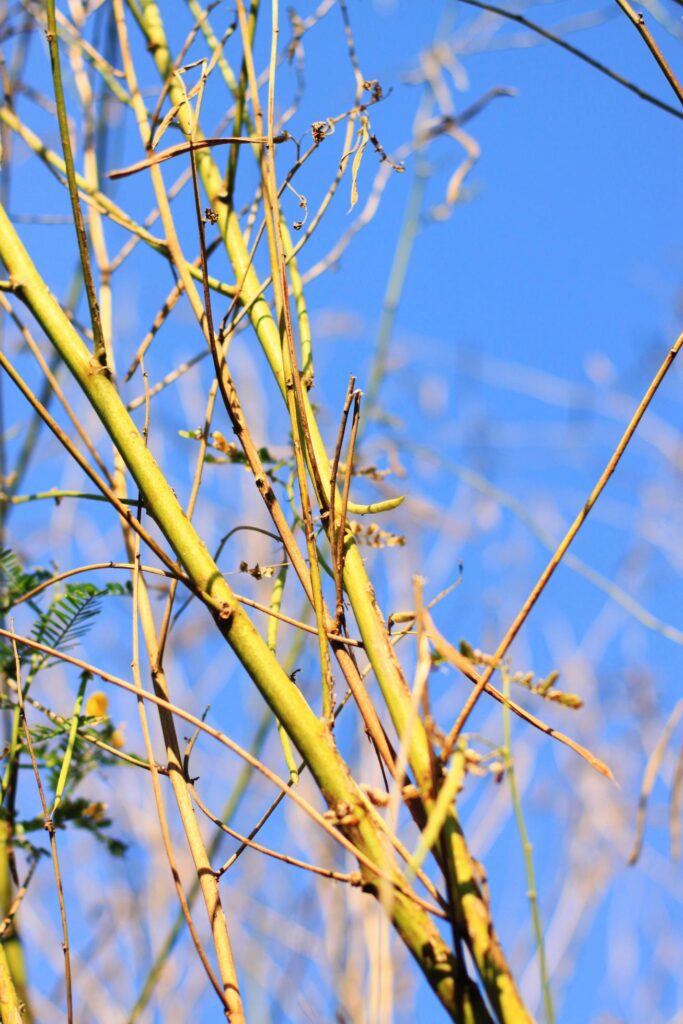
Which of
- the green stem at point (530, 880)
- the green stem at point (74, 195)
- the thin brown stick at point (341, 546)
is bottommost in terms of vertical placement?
the green stem at point (530, 880)

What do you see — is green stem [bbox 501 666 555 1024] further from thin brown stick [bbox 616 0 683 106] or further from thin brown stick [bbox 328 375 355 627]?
thin brown stick [bbox 616 0 683 106]

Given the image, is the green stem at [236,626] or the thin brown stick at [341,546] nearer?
the green stem at [236,626]

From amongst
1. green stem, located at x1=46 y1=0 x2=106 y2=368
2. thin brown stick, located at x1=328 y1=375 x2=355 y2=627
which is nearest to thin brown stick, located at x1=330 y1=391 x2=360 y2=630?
thin brown stick, located at x1=328 y1=375 x2=355 y2=627

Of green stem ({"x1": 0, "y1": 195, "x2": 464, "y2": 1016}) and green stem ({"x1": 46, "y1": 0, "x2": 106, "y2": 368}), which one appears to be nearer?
green stem ({"x1": 0, "y1": 195, "x2": 464, "y2": 1016})

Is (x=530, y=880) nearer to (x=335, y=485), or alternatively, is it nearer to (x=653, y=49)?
(x=335, y=485)

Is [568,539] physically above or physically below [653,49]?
below

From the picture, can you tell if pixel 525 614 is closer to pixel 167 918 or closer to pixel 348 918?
pixel 348 918

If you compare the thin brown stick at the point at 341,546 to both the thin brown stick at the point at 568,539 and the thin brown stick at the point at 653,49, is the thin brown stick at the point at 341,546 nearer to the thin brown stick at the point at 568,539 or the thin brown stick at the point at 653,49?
the thin brown stick at the point at 568,539

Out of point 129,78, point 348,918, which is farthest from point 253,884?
point 129,78

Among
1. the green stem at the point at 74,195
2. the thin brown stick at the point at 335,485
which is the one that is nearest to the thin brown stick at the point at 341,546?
the thin brown stick at the point at 335,485

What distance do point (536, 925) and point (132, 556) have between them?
0.49 meters

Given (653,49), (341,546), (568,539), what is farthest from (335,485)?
(653,49)

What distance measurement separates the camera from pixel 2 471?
1136mm

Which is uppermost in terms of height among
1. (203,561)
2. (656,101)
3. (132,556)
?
(656,101)
